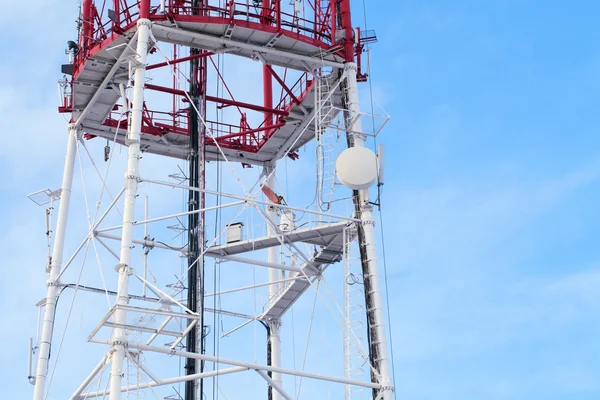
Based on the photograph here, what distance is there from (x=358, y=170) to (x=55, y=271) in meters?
13.0

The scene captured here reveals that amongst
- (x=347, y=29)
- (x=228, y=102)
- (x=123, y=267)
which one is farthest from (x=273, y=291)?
(x=123, y=267)

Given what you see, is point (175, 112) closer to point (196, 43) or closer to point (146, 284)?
point (196, 43)

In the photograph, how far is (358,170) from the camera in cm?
4331

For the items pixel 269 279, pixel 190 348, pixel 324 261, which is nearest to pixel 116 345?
pixel 190 348

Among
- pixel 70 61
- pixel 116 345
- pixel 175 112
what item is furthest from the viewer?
pixel 175 112

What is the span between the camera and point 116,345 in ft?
123

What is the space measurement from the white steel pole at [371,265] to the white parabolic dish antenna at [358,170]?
0.67 metres

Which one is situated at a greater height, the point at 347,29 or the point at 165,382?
the point at 347,29

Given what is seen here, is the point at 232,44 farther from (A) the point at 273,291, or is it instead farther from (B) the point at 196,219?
(A) the point at 273,291

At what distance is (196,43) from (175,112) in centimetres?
750

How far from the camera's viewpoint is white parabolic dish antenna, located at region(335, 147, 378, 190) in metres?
43.3

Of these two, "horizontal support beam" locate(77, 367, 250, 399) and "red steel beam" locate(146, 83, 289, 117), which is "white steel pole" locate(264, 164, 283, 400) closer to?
"red steel beam" locate(146, 83, 289, 117)

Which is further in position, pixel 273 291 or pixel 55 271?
pixel 273 291

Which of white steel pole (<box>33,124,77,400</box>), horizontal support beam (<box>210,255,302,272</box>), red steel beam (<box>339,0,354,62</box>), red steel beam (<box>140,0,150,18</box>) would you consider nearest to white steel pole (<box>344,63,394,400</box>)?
red steel beam (<box>339,0,354,62</box>)
